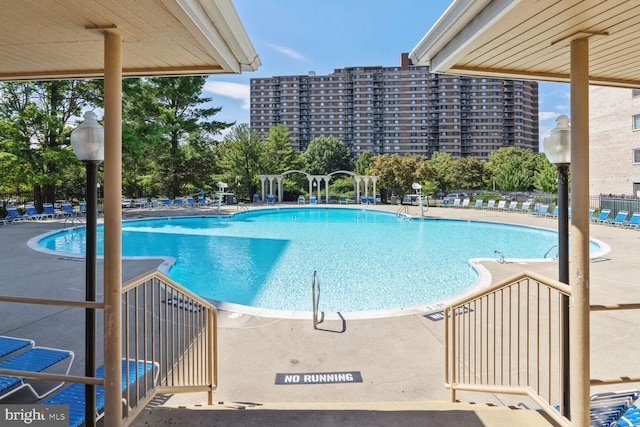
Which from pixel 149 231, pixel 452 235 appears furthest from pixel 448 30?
pixel 149 231

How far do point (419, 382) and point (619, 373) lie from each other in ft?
7.07

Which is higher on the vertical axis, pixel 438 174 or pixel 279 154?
pixel 279 154

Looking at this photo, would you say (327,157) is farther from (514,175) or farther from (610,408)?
(610,408)

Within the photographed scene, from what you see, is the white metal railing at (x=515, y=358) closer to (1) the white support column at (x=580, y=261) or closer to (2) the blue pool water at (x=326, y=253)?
(1) the white support column at (x=580, y=261)

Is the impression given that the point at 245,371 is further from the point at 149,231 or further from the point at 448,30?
the point at 149,231

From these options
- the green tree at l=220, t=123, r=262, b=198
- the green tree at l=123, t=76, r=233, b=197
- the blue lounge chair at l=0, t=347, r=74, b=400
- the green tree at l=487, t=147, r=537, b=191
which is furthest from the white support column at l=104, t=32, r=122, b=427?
the green tree at l=487, t=147, r=537, b=191

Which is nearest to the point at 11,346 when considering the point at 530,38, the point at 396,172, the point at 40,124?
the point at 530,38

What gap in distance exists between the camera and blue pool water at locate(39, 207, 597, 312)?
30.1ft

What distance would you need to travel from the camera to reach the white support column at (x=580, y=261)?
2.41 meters

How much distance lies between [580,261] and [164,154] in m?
31.8

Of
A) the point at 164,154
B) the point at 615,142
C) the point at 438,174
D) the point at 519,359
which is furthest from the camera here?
the point at 438,174

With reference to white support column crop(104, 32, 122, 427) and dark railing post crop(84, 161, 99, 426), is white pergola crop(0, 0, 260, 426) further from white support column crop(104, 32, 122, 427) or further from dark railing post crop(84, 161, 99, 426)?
dark railing post crop(84, 161, 99, 426)

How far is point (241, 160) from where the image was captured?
36969mm

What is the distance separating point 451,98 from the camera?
9238 cm
